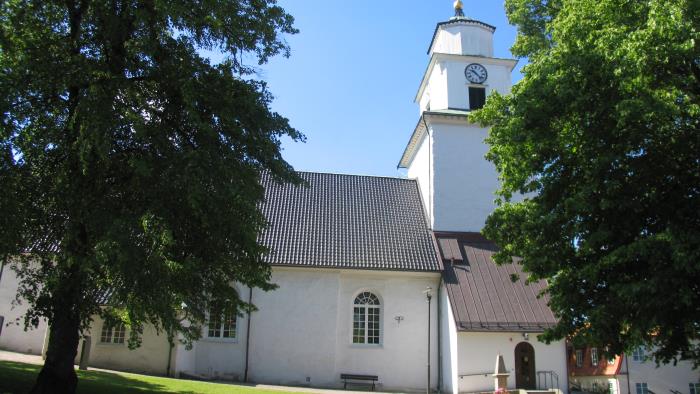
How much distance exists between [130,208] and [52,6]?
15.6ft

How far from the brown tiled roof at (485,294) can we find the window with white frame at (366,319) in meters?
3.40

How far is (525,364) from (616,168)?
13.5 meters

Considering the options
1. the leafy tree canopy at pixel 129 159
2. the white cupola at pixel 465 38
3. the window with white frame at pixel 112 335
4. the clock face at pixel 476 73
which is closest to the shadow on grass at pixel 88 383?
the leafy tree canopy at pixel 129 159

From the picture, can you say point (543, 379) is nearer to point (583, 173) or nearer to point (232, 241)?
point (583, 173)

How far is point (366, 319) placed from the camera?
24.3 meters

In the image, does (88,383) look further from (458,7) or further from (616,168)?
(458,7)

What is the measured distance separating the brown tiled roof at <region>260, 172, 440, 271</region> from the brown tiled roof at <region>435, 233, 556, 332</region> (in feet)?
3.15

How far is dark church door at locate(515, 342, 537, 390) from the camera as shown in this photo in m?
22.1

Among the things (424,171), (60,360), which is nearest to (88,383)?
(60,360)

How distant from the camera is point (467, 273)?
79.5 ft

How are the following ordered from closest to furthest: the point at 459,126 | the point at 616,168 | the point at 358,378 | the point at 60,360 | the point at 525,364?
the point at 616,168 < the point at 60,360 < the point at 525,364 < the point at 358,378 < the point at 459,126

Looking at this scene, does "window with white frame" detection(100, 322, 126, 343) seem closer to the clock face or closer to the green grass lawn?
the green grass lawn

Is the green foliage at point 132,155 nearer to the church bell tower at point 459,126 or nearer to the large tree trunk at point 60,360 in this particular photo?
the large tree trunk at point 60,360

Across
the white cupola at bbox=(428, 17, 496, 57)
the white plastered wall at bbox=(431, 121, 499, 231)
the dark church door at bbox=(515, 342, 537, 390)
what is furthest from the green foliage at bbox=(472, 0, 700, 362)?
the white cupola at bbox=(428, 17, 496, 57)
